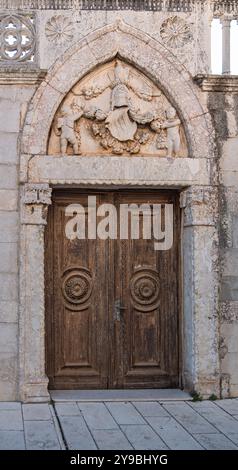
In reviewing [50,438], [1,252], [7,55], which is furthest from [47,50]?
[50,438]

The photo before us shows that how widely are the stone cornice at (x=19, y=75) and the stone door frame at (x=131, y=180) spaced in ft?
0.33

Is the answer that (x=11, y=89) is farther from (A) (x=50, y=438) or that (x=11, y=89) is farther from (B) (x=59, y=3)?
(A) (x=50, y=438)

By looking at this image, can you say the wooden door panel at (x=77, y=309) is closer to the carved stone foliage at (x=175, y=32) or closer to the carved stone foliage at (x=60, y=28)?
the carved stone foliage at (x=60, y=28)

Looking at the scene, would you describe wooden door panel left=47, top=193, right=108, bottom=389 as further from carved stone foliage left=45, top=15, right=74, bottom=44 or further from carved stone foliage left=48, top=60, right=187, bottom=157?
carved stone foliage left=45, top=15, right=74, bottom=44

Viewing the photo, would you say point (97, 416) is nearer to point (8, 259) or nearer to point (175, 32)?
point (8, 259)

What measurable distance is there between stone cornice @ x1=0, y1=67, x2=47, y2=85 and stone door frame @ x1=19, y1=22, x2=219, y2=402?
101 millimetres

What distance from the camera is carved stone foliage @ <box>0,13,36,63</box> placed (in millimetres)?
7422

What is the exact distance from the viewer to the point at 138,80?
770 cm

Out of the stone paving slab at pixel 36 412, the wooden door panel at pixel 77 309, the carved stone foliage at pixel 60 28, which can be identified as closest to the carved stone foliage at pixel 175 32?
the carved stone foliage at pixel 60 28

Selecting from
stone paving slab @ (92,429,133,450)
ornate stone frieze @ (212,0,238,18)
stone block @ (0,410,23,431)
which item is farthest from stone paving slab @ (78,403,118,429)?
ornate stone frieze @ (212,0,238,18)

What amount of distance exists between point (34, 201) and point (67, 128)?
0.80 meters

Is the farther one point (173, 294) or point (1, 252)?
point (173, 294)

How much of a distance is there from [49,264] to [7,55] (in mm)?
2096

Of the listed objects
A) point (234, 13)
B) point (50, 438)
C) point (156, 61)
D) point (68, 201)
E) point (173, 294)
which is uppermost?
point (234, 13)
